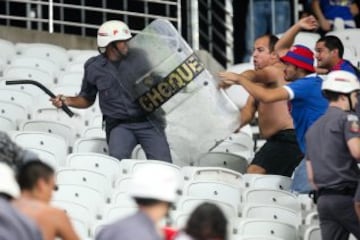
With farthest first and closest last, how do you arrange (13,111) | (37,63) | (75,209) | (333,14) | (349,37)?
(333,14), (349,37), (37,63), (13,111), (75,209)

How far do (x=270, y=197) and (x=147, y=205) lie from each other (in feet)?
16.8

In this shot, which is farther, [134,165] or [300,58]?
[300,58]

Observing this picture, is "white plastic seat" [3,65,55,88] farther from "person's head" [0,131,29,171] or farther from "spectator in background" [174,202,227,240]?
"spectator in background" [174,202,227,240]

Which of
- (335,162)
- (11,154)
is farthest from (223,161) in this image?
(11,154)

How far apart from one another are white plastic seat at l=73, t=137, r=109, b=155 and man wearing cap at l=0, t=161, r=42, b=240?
5534 millimetres

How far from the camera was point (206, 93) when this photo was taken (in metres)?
17.5

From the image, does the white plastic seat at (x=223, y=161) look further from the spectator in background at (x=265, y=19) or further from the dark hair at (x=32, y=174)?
the dark hair at (x=32, y=174)

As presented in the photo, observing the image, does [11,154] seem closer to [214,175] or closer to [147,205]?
[147,205]

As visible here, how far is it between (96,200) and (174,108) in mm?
2150

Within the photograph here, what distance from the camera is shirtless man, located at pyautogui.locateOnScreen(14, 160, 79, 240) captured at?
12047 millimetres

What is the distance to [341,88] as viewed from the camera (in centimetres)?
1452

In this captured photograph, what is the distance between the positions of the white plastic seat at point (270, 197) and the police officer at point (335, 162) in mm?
1644

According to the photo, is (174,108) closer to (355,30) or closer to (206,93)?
(206,93)

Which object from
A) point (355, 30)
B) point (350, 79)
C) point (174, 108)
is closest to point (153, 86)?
point (174, 108)
